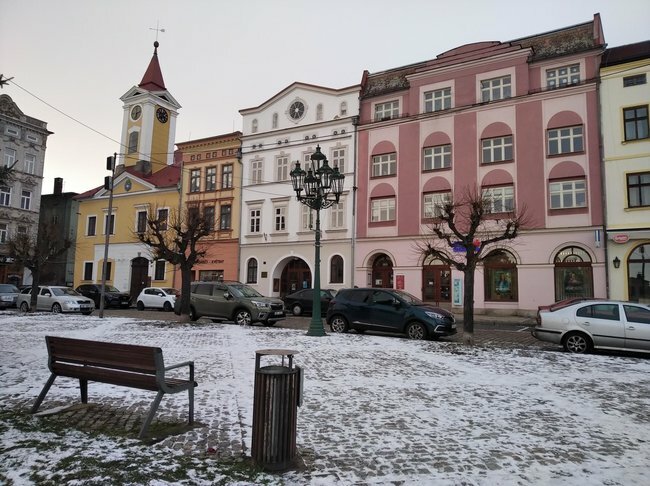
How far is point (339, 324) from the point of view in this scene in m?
16.8

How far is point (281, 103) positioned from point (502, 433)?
33.6 meters

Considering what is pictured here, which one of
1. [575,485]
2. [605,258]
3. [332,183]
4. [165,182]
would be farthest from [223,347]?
[165,182]

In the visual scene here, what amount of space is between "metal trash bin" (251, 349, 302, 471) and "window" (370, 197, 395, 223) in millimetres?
26271

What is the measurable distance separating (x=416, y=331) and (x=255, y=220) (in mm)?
23153

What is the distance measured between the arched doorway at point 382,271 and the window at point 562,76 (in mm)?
13404

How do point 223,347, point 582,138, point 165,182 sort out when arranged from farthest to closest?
point 165,182
point 582,138
point 223,347

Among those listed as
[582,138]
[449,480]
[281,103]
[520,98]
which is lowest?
[449,480]

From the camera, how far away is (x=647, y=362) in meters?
11.1

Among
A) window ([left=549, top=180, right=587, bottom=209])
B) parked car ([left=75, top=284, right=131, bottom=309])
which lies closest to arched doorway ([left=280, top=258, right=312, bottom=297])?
parked car ([left=75, top=284, right=131, bottom=309])

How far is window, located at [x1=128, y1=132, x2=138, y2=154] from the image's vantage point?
45534 millimetres

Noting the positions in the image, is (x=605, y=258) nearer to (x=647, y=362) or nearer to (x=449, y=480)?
(x=647, y=362)

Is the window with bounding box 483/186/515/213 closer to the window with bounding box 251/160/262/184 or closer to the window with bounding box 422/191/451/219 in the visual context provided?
the window with bounding box 422/191/451/219

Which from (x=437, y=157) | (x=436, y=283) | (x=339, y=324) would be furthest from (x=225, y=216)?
(x=339, y=324)

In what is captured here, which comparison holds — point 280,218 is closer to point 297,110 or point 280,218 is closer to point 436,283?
point 297,110
